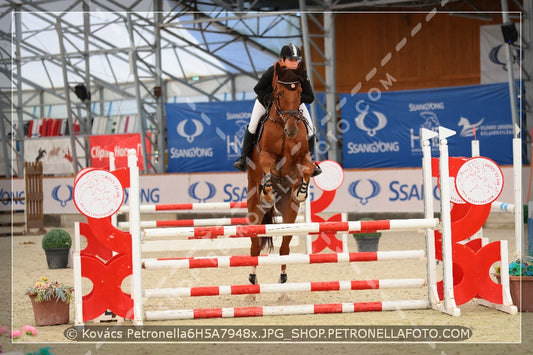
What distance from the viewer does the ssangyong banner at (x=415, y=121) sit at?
13203 millimetres

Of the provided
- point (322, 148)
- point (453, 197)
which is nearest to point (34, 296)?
point (453, 197)

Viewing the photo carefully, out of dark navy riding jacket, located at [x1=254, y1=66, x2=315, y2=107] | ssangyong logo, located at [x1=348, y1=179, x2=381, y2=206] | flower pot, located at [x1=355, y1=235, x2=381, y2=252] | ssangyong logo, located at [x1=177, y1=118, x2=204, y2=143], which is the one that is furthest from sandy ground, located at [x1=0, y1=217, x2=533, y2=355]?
ssangyong logo, located at [x1=177, y1=118, x2=204, y2=143]

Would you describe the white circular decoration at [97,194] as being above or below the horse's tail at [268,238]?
above

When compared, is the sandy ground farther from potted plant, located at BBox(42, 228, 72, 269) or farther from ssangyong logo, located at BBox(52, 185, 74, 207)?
ssangyong logo, located at BBox(52, 185, 74, 207)

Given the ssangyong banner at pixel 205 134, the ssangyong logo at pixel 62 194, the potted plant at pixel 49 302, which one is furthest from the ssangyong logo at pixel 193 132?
the potted plant at pixel 49 302

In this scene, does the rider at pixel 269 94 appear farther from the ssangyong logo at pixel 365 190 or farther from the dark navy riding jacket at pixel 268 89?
the ssangyong logo at pixel 365 190

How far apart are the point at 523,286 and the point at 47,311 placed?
10.3 ft

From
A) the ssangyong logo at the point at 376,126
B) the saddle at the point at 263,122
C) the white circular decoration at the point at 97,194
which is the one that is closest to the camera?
the white circular decoration at the point at 97,194

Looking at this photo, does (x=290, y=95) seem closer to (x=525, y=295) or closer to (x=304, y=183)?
(x=304, y=183)

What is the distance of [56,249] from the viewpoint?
24.5ft

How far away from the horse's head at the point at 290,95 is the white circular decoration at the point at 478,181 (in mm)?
1178

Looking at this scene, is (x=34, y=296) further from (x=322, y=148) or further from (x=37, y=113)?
(x=37, y=113)

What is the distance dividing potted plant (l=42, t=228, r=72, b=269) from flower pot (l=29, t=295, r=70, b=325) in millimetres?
3298

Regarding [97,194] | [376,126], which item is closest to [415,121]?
[376,126]
